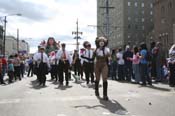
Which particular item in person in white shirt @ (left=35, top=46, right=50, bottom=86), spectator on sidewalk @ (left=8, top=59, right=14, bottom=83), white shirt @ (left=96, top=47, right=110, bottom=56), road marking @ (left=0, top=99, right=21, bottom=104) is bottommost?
road marking @ (left=0, top=99, right=21, bottom=104)

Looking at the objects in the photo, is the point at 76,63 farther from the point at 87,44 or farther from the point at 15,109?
the point at 15,109

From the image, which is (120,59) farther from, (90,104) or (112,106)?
(112,106)

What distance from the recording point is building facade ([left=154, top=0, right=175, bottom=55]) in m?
94.3

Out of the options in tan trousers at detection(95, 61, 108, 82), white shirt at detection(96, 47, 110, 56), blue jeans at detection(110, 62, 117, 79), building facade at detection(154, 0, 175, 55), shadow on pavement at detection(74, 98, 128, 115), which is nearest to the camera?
shadow on pavement at detection(74, 98, 128, 115)

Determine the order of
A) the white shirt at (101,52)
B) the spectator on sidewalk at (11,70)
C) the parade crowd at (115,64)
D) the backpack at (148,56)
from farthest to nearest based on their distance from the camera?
the spectator on sidewalk at (11,70) → the backpack at (148,56) → the parade crowd at (115,64) → the white shirt at (101,52)

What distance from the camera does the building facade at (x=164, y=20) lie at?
94.3 metres

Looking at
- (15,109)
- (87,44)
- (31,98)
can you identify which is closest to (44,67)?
(87,44)

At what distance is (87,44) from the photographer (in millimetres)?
20297

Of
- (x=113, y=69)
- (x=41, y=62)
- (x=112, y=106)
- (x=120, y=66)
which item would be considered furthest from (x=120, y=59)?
(x=112, y=106)

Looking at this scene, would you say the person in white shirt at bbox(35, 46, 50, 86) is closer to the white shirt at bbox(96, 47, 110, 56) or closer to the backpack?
the backpack

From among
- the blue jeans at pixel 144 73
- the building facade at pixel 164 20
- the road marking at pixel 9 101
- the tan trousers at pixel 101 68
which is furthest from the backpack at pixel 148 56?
the building facade at pixel 164 20

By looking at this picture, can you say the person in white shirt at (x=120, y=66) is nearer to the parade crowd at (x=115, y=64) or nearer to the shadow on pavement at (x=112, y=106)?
the parade crowd at (x=115, y=64)

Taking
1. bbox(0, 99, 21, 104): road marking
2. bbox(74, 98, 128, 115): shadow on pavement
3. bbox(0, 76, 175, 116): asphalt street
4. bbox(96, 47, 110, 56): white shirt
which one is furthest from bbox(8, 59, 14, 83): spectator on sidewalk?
bbox(74, 98, 128, 115): shadow on pavement

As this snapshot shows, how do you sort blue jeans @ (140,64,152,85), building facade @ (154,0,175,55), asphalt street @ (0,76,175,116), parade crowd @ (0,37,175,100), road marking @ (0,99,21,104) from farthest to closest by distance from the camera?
building facade @ (154,0,175,55) < blue jeans @ (140,64,152,85) < parade crowd @ (0,37,175,100) < road marking @ (0,99,21,104) < asphalt street @ (0,76,175,116)
